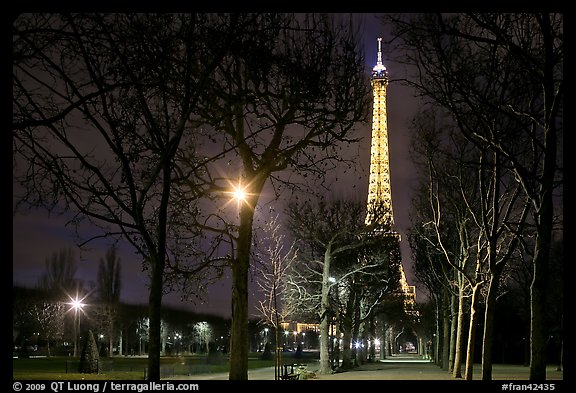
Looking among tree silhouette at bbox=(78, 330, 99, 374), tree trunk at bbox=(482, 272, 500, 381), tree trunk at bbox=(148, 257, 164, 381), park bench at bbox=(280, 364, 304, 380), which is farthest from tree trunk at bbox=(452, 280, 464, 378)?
tree trunk at bbox=(148, 257, 164, 381)

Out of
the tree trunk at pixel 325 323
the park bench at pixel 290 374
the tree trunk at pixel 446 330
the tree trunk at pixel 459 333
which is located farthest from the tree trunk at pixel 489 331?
the tree trunk at pixel 446 330

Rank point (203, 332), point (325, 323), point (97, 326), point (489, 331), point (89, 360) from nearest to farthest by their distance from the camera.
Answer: point (489, 331) < point (89, 360) < point (325, 323) < point (97, 326) < point (203, 332)

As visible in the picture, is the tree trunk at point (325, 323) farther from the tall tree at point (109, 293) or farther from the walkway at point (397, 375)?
the tall tree at point (109, 293)

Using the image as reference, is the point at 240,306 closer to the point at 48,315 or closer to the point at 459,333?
the point at 459,333

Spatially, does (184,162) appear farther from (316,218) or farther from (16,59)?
(316,218)

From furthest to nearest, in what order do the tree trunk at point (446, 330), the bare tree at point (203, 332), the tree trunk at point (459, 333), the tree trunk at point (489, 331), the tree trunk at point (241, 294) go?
the bare tree at point (203, 332), the tree trunk at point (446, 330), the tree trunk at point (459, 333), the tree trunk at point (489, 331), the tree trunk at point (241, 294)

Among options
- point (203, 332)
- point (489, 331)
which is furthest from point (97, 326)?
point (489, 331)

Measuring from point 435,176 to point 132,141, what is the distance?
672 inches

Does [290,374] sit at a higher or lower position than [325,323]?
lower

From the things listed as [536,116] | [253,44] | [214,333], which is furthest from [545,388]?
[214,333]

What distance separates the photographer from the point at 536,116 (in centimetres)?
Result: 1845

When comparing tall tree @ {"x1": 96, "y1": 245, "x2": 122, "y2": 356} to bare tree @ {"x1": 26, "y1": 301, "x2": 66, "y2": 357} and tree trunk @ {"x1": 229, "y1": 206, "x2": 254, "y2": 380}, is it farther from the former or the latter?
tree trunk @ {"x1": 229, "y1": 206, "x2": 254, "y2": 380}

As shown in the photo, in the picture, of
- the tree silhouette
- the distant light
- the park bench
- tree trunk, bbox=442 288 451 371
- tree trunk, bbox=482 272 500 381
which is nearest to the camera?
the distant light

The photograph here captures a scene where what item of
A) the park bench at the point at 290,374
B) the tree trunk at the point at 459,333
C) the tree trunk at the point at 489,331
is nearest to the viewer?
the tree trunk at the point at 489,331
